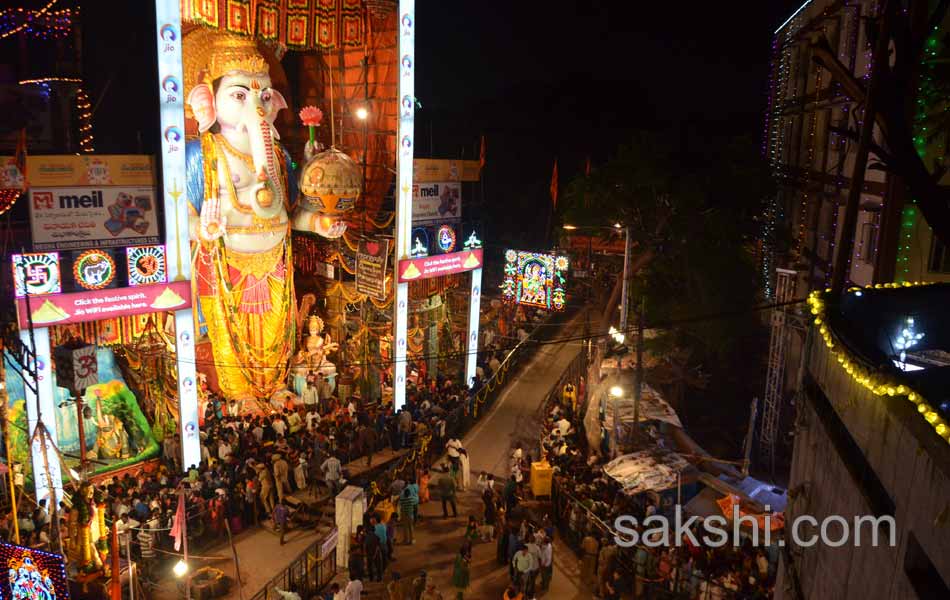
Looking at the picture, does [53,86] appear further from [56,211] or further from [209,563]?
[209,563]

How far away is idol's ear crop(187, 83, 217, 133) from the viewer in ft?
63.9

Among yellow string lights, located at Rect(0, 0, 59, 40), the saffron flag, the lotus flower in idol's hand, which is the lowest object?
the saffron flag

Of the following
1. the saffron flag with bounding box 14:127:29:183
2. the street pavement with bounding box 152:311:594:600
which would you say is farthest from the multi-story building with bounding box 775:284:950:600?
the saffron flag with bounding box 14:127:29:183

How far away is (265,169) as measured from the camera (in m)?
21.1

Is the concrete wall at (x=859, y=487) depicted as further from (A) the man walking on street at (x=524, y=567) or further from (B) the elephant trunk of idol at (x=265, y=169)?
(B) the elephant trunk of idol at (x=265, y=169)

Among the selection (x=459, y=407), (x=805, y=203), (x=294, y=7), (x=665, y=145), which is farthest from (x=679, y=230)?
(x=294, y=7)

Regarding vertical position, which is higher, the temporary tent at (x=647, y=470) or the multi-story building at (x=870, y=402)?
the multi-story building at (x=870, y=402)

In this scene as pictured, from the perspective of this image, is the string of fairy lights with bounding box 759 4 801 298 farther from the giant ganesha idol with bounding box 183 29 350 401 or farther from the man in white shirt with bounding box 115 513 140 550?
the man in white shirt with bounding box 115 513 140 550

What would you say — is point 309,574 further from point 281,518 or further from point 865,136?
point 865,136

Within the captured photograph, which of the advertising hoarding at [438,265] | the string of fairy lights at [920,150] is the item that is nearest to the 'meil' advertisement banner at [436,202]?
the advertising hoarding at [438,265]

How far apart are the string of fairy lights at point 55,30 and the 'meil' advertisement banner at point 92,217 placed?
2.35 m

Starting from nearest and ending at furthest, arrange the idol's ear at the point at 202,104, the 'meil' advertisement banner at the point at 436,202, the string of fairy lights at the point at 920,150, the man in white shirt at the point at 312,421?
the string of fairy lights at the point at 920,150 < the idol's ear at the point at 202,104 < the man in white shirt at the point at 312,421 < the 'meil' advertisement banner at the point at 436,202

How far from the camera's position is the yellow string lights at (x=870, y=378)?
5542 millimetres

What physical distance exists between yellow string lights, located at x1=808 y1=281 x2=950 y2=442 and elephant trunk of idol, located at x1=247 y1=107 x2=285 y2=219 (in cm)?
1576
